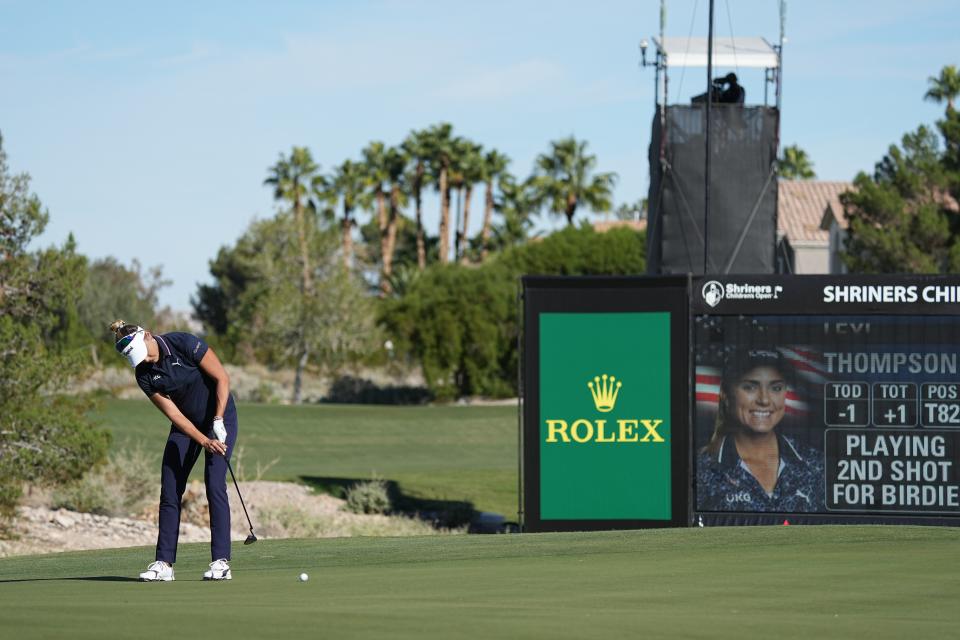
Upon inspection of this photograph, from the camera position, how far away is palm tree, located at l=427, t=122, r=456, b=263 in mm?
80812

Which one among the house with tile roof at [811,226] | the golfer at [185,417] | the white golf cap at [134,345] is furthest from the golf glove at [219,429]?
the house with tile roof at [811,226]

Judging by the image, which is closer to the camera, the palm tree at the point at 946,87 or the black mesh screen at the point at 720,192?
the black mesh screen at the point at 720,192

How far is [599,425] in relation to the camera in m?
18.2

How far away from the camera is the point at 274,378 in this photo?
7512cm


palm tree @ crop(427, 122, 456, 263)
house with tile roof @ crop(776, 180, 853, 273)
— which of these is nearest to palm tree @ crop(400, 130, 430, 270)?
palm tree @ crop(427, 122, 456, 263)

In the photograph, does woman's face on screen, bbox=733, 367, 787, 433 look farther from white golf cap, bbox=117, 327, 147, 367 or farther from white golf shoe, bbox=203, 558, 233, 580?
white golf cap, bbox=117, 327, 147, 367

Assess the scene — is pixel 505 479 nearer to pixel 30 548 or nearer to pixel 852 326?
pixel 30 548

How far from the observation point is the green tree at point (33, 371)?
22.8m

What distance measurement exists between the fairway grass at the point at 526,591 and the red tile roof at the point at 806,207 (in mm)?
51375

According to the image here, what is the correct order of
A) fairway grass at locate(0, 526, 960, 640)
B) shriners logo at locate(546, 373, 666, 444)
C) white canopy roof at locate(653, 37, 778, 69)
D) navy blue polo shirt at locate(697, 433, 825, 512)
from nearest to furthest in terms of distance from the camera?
1. fairway grass at locate(0, 526, 960, 640)
2. navy blue polo shirt at locate(697, 433, 825, 512)
3. shriners logo at locate(546, 373, 666, 444)
4. white canopy roof at locate(653, 37, 778, 69)

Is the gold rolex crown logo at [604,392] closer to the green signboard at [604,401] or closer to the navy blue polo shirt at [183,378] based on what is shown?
the green signboard at [604,401]

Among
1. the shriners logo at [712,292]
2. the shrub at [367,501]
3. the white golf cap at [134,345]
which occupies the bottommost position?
the shrub at [367,501]

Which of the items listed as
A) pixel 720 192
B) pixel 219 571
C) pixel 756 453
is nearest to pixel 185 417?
pixel 219 571

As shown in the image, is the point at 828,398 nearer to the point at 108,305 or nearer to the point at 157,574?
the point at 157,574
